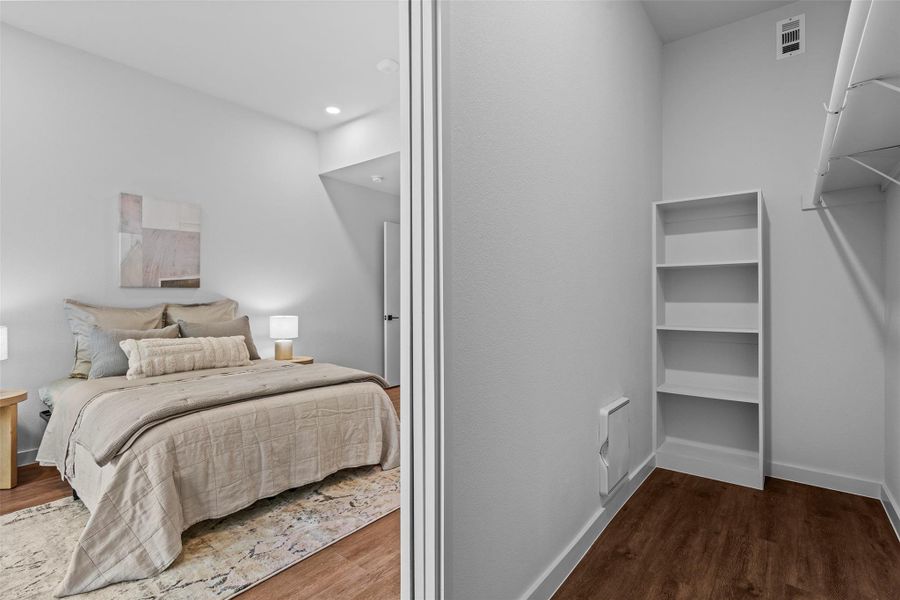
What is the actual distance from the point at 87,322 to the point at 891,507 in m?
4.71

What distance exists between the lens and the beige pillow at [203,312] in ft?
11.7

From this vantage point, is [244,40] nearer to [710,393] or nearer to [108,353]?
[108,353]

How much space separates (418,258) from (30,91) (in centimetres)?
352

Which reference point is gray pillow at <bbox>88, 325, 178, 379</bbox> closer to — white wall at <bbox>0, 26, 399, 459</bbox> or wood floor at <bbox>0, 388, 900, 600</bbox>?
white wall at <bbox>0, 26, 399, 459</bbox>

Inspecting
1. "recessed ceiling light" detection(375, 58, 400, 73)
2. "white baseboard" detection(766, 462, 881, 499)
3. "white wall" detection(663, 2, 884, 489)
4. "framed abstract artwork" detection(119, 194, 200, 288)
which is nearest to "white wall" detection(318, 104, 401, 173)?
"recessed ceiling light" detection(375, 58, 400, 73)

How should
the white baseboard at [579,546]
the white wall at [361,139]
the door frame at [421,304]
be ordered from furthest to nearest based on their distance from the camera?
the white wall at [361,139] → the white baseboard at [579,546] → the door frame at [421,304]

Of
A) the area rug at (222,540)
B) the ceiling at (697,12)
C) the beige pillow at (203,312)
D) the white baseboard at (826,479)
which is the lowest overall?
the area rug at (222,540)

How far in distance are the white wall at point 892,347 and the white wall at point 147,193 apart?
172 inches

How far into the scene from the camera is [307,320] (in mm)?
4707

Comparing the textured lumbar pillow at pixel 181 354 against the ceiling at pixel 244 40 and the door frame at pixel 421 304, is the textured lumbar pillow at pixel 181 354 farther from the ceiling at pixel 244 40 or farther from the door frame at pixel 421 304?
the door frame at pixel 421 304

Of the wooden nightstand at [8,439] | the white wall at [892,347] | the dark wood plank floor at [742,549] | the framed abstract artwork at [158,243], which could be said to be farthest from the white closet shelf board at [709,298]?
the wooden nightstand at [8,439]

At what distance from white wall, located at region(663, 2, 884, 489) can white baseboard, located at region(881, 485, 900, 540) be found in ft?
0.38

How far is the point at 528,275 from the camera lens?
1.51 m

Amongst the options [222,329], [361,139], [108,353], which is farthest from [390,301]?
[108,353]
